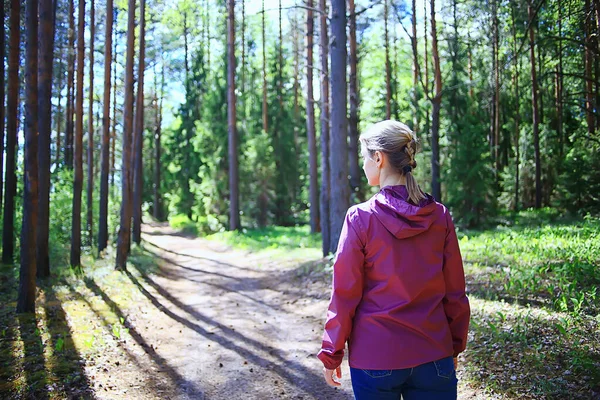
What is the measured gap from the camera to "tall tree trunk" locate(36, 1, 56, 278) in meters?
8.20

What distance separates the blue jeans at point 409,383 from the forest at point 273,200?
112 inches

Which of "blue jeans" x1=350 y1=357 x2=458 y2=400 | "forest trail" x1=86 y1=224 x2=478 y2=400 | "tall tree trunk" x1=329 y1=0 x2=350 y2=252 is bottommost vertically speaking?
"forest trail" x1=86 y1=224 x2=478 y2=400

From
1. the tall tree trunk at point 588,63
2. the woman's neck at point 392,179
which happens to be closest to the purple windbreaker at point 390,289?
the woman's neck at point 392,179

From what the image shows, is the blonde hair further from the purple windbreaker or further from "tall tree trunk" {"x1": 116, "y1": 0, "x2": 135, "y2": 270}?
"tall tree trunk" {"x1": 116, "y1": 0, "x2": 135, "y2": 270}

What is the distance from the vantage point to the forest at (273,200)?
5590 millimetres

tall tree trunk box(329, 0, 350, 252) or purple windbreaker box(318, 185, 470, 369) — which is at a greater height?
tall tree trunk box(329, 0, 350, 252)

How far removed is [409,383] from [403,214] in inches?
29.7

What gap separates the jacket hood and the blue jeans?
591 millimetres

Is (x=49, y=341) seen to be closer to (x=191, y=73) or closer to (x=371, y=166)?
(x=371, y=166)

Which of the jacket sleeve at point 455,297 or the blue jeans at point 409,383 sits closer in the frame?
the blue jeans at point 409,383

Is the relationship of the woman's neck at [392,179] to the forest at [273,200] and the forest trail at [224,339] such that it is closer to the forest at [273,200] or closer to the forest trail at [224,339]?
the forest at [273,200]

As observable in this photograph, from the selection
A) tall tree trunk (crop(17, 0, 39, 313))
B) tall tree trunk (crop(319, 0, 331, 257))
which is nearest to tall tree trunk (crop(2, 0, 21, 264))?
tall tree trunk (crop(17, 0, 39, 313))

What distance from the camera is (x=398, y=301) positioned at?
2156 millimetres

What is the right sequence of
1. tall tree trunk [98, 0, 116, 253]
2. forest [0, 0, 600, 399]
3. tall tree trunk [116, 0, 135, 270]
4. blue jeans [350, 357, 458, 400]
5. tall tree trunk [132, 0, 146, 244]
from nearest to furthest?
blue jeans [350, 357, 458, 400]
forest [0, 0, 600, 399]
tall tree trunk [116, 0, 135, 270]
tall tree trunk [98, 0, 116, 253]
tall tree trunk [132, 0, 146, 244]
